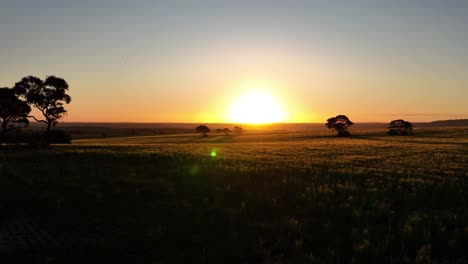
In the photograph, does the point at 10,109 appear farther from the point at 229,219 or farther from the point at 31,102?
the point at 229,219

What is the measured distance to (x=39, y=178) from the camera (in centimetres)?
1689

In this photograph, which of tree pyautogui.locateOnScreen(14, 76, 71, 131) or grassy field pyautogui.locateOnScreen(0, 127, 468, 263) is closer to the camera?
grassy field pyautogui.locateOnScreen(0, 127, 468, 263)

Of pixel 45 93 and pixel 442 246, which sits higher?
pixel 45 93

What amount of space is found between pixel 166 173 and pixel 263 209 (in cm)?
824

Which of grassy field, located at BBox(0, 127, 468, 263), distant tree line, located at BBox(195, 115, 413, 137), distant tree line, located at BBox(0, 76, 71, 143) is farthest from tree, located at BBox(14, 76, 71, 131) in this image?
distant tree line, located at BBox(195, 115, 413, 137)

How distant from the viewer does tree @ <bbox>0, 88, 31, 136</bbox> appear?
1932 inches

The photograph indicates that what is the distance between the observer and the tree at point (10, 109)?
49.1 metres

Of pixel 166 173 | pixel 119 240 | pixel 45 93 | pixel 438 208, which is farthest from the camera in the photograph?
pixel 45 93

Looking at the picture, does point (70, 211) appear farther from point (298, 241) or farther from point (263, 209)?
point (298, 241)

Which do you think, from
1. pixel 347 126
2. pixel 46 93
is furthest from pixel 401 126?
pixel 46 93

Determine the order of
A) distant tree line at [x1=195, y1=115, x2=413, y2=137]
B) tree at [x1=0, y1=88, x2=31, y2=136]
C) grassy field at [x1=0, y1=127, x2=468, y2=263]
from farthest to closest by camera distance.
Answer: distant tree line at [x1=195, y1=115, x2=413, y2=137], tree at [x1=0, y1=88, x2=31, y2=136], grassy field at [x1=0, y1=127, x2=468, y2=263]

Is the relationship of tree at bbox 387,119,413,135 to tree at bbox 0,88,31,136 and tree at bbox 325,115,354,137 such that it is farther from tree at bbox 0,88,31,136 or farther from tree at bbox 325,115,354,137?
tree at bbox 0,88,31,136

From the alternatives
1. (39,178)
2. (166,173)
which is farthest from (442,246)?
(39,178)

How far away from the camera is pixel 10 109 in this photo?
49.6 m
